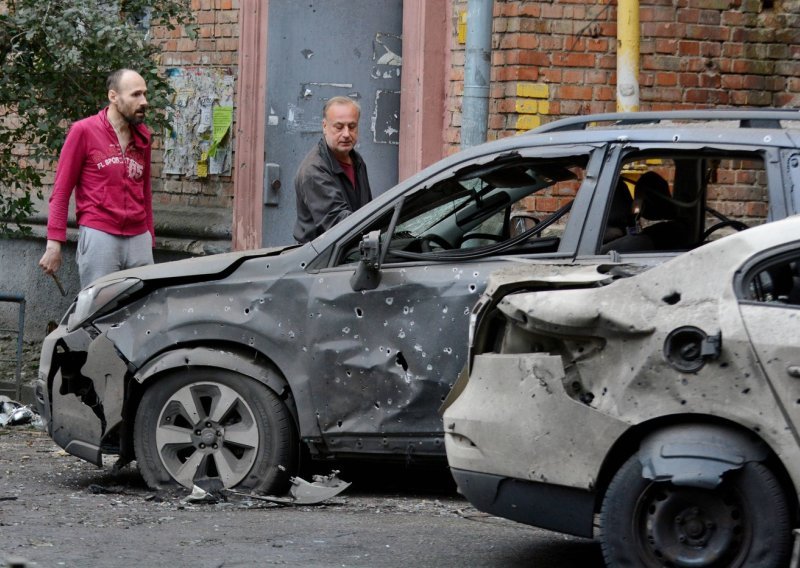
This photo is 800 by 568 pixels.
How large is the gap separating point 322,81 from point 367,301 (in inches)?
212

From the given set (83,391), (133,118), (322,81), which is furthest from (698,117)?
(322,81)

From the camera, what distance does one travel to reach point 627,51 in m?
10.6

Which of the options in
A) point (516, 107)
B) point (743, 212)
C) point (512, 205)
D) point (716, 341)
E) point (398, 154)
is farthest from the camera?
point (398, 154)

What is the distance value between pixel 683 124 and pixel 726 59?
4.71 metres

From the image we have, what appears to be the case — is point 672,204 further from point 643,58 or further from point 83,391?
point 643,58

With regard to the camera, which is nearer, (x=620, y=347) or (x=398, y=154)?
(x=620, y=347)

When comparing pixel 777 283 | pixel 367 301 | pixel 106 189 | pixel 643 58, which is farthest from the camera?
pixel 643 58

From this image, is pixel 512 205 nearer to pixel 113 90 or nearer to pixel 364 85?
pixel 113 90

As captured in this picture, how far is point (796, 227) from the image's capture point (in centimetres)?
520

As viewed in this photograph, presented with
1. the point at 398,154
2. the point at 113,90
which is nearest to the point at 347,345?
the point at 113,90

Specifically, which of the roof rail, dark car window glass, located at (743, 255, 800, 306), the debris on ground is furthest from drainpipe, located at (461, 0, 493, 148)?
the debris on ground

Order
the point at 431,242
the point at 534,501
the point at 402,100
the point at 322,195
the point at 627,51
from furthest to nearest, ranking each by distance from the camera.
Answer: the point at 402,100
the point at 627,51
the point at 322,195
the point at 431,242
the point at 534,501

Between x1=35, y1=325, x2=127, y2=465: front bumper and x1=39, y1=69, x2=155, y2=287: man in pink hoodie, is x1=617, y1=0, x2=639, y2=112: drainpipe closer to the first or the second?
x1=39, y1=69, x2=155, y2=287: man in pink hoodie

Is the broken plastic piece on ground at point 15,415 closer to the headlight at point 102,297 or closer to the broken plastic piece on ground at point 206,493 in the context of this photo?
the headlight at point 102,297
